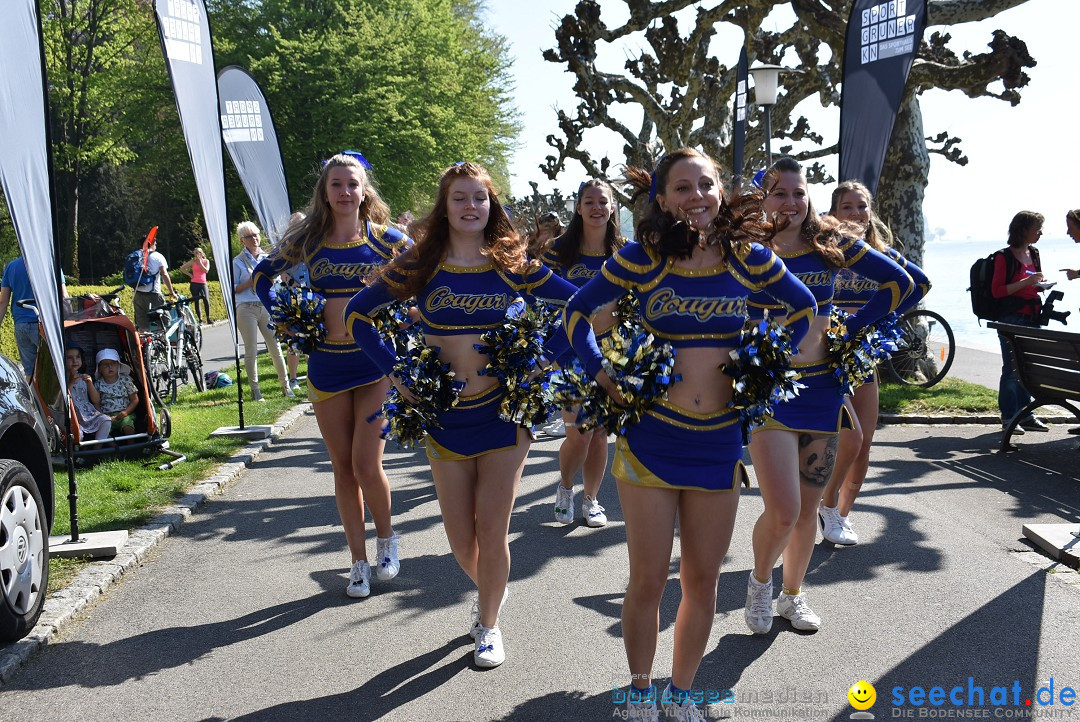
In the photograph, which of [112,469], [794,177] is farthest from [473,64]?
[794,177]

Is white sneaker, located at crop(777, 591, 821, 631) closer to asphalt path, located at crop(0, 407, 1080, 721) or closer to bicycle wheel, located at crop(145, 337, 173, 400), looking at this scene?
asphalt path, located at crop(0, 407, 1080, 721)

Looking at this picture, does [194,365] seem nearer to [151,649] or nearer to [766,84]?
[766,84]

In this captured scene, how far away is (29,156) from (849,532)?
5265mm

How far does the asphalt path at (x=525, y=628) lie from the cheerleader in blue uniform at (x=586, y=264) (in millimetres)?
218

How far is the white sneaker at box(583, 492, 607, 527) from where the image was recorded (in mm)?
6402

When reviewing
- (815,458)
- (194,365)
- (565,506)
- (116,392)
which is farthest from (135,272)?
(815,458)

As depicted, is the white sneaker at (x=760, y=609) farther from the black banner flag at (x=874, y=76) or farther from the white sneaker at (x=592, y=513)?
the black banner flag at (x=874, y=76)

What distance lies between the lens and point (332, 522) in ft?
22.2

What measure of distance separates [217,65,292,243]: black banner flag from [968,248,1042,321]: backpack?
314 inches

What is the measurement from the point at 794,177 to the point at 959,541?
107 inches

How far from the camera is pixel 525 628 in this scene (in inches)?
180

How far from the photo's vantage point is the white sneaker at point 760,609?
4.38 meters

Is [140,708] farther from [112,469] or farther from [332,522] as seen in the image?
[112,469]

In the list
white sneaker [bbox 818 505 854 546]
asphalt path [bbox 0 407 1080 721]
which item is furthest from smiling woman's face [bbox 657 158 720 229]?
white sneaker [bbox 818 505 854 546]
